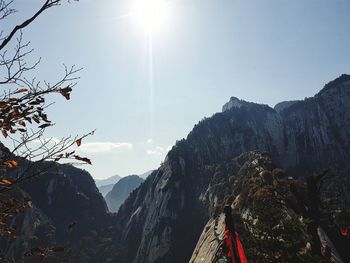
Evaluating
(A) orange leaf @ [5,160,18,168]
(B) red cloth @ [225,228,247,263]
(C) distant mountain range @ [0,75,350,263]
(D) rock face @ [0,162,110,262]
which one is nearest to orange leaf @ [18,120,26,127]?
(A) orange leaf @ [5,160,18,168]

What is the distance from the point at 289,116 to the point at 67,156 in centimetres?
19775

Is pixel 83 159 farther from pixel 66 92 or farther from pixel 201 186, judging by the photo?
pixel 201 186

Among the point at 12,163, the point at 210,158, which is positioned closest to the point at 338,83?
the point at 210,158

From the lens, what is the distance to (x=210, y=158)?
150m

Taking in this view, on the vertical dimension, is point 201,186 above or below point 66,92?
above

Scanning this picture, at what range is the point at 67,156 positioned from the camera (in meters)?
5.51

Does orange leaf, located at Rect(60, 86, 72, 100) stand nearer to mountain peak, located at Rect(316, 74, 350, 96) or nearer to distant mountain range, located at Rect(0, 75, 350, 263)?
distant mountain range, located at Rect(0, 75, 350, 263)

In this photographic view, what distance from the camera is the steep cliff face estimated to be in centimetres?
10138

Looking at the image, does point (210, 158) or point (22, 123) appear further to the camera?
point (210, 158)

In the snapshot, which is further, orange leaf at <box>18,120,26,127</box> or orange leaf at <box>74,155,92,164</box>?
orange leaf at <box>18,120,26,127</box>

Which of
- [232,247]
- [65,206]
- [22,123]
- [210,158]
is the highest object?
[210,158]

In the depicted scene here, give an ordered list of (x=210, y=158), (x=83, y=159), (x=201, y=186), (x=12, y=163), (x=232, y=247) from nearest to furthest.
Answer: (x=12, y=163)
(x=83, y=159)
(x=232, y=247)
(x=201, y=186)
(x=210, y=158)

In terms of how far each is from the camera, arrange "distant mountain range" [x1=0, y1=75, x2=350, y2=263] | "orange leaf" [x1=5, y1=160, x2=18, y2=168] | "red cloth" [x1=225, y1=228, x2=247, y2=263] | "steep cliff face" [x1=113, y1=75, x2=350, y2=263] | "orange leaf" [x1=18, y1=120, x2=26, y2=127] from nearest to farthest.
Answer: "orange leaf" [x1=5, y1=160, x2=18, y2=168] < "orange leaf" [x1=18, y1=120, x2=26, y2=127] < "red cloth" [x1=225, y1=228, x2=247, y2=263] < "distant mountain range" [x1=0, y1=75, x2=350, y2=263] < "steep cliff face" [x1=113, y1=75, x2=350, y2=263]

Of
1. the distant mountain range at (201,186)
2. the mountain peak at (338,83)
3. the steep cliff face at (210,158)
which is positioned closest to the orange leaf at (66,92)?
the distant mountain range at (201,186)
